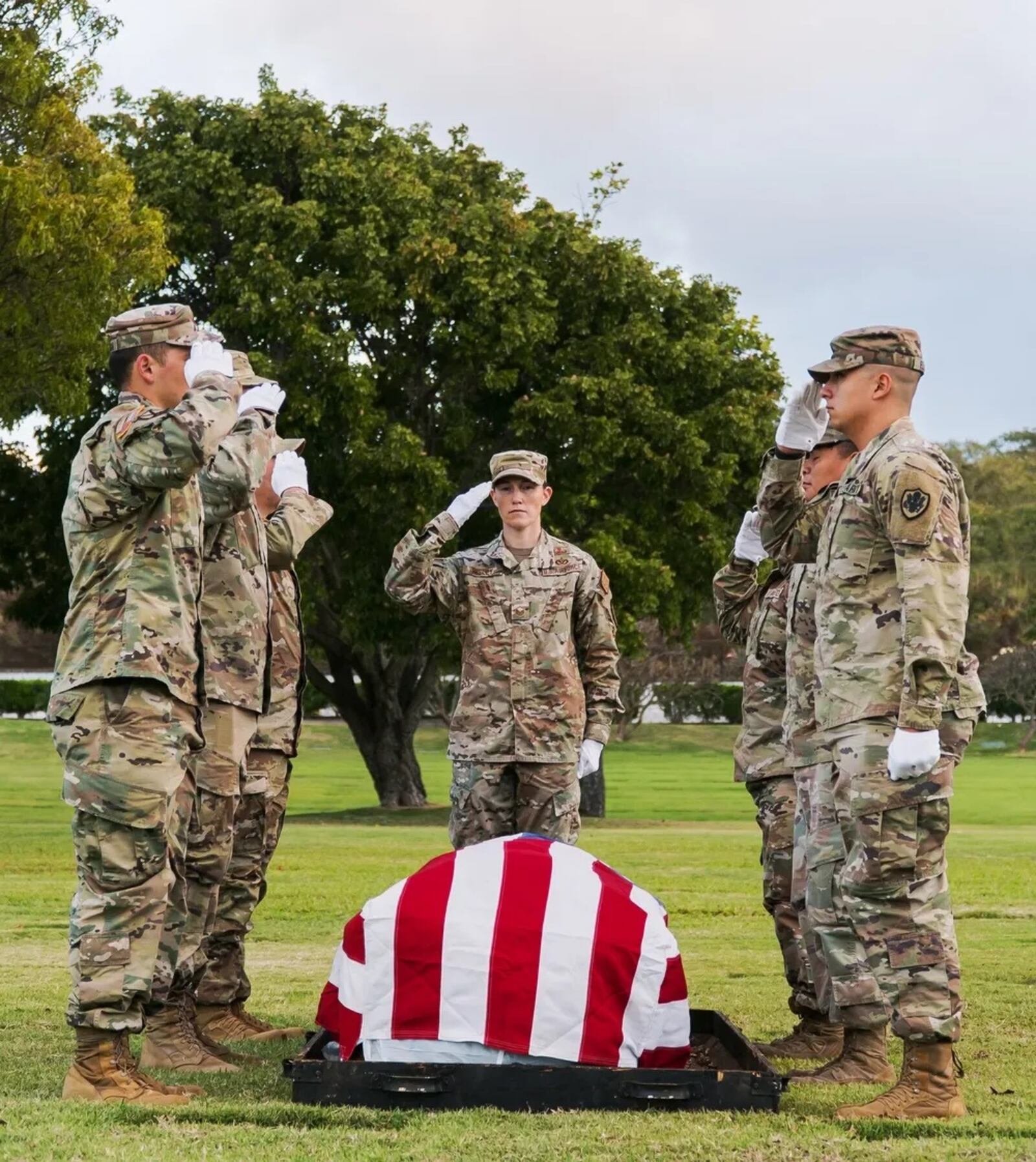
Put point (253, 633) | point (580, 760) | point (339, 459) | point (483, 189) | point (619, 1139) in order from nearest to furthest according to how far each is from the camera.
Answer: point (619, 1139) → point (253, 633) → point (580, 760) → point (339, 459) → point (483, 189)

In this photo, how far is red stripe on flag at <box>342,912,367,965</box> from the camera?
18.9 feet

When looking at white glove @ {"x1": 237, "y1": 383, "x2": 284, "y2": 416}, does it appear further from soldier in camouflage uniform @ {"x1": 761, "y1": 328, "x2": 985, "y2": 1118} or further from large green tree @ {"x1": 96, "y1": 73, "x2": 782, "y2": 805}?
large green tree @ {"x1": 96, "y1": 73, "x2": 782, "y2": 805}

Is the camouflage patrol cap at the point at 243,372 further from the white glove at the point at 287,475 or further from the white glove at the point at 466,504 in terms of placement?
the white glove at the point at 466,504

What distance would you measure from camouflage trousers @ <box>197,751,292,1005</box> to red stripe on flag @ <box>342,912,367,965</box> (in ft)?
5.43

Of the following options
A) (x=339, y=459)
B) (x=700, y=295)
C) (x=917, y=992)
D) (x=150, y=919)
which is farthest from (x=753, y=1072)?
(x=700, y=295)

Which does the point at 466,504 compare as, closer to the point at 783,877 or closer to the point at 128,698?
the point at 783,877

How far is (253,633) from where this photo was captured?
6.93 metres

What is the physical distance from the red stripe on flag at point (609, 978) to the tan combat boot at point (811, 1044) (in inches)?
65.6

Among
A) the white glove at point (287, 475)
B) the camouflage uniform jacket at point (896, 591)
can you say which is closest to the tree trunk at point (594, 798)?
the white glove at point (287, 475)

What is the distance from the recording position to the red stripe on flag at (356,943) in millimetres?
5746

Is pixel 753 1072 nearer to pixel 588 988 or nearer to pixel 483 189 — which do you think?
pixel 588 988

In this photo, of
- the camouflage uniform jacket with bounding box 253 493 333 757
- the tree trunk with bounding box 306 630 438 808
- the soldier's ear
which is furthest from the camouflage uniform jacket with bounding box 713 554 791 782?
the tree trunk with bounding box 306 630 438 808

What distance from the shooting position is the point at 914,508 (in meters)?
5.60

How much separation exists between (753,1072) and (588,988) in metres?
0.58
